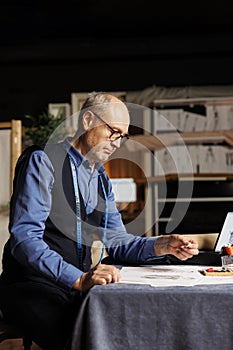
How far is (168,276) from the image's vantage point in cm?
201

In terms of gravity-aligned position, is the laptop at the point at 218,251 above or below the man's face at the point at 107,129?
below

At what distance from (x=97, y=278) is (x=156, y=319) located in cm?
22

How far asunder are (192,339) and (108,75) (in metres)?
6.32

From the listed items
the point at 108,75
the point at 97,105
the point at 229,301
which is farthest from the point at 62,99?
the point at 229,301

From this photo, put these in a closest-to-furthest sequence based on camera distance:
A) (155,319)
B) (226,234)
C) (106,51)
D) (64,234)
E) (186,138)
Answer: (155,319) → (64,234) → (226,234) → (186,138) → (106,51)

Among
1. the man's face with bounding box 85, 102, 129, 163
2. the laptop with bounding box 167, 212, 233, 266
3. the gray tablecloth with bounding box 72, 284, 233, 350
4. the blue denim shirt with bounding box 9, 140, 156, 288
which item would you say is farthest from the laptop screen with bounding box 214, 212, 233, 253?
the gray tablecloth with bounding box 72, 284, 233, 350

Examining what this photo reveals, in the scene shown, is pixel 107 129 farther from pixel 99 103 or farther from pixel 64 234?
pixel 64 234

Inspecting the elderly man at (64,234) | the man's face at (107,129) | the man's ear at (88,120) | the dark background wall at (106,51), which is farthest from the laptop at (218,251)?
the dark background wall at (106,51)

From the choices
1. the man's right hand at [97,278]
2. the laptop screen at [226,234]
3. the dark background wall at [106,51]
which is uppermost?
the dark background wall at [106,51]

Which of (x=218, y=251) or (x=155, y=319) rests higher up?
(x=218, y=251)

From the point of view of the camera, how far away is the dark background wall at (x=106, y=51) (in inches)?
268

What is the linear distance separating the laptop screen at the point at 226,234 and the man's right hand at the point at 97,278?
690 mm

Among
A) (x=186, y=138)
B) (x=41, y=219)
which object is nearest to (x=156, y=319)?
(x=41, y=219)

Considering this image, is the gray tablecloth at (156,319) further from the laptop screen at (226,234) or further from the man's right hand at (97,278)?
the laptop screen at (226,234)
